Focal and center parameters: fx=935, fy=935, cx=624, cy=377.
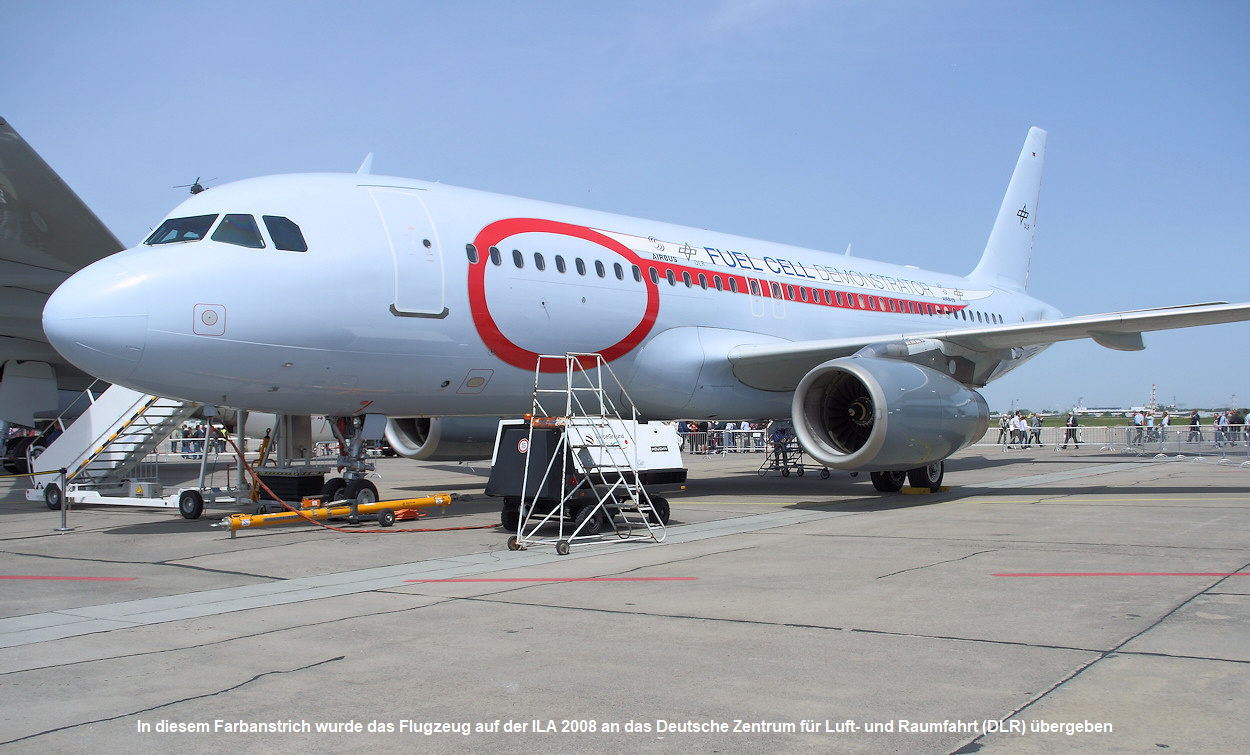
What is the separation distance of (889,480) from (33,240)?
57.8 ft

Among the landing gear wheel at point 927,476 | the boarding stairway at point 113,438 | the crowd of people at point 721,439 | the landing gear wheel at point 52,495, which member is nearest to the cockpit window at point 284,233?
the boarding stairway at point 113,438

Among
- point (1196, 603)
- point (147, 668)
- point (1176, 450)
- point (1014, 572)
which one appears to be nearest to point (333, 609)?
point (147, 668)

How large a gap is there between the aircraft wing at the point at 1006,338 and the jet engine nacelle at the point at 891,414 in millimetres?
660

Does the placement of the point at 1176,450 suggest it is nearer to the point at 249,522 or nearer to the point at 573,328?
the point at 573,328

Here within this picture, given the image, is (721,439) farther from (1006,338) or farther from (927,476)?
(1006,338)

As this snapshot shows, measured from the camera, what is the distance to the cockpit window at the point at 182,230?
935 cm

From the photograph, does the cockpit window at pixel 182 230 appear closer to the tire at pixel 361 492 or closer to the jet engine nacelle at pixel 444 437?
the tire at pixel 361 492

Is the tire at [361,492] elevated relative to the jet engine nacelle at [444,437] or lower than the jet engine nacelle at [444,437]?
lower

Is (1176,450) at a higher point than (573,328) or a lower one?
lower

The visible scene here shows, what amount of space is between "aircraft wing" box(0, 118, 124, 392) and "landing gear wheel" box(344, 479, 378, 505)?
35.7 ft

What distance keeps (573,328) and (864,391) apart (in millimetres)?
4412

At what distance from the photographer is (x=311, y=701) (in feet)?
12.6

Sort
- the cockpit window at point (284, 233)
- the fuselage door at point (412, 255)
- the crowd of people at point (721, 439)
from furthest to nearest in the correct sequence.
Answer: the crowd of people at point (721, 439) → the fuselage door at point (412, 255) → the cockpit window at point (284, 233)

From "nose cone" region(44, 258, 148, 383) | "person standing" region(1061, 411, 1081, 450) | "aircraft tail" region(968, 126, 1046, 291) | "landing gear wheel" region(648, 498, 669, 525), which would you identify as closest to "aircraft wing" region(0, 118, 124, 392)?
A: "nose cone" region(44, 258, 148, 383)
